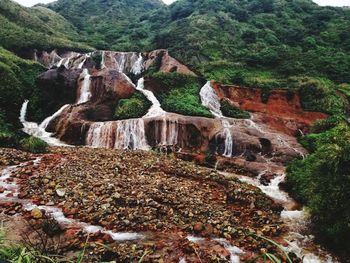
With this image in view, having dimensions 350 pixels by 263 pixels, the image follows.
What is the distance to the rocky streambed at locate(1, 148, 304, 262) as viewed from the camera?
8.88 metres

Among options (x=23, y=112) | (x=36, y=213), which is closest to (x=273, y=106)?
(x=23, y=112)

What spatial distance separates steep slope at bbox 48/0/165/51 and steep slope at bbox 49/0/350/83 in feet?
0.58

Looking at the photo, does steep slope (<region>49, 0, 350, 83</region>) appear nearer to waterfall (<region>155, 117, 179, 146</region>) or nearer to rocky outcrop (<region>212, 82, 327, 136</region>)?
rocky outcrop (<region>212, 82, 327, 136</region>)

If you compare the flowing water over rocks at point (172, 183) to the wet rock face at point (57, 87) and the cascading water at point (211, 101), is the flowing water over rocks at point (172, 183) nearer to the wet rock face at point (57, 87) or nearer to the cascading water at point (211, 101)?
the cascading water at point (211, 101)

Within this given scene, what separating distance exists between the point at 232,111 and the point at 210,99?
Result: 112 inches

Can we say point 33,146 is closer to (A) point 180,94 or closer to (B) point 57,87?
(B) point 57,87

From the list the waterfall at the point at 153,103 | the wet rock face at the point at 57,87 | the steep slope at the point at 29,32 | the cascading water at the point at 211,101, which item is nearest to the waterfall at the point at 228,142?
the cascading water at the point at 211,101

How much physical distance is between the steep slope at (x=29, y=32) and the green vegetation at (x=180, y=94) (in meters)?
17.8

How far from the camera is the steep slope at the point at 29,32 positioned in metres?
41.2

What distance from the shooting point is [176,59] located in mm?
42469

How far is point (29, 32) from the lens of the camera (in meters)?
44.8

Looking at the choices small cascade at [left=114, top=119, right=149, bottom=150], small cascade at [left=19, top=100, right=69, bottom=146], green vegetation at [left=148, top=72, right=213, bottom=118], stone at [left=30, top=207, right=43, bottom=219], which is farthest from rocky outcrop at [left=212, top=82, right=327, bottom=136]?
stone at [left=30, top=207, right=43, bottom=219]

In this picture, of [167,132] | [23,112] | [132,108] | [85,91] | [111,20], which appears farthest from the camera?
[111,20]

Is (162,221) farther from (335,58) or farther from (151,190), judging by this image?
(335,58)
